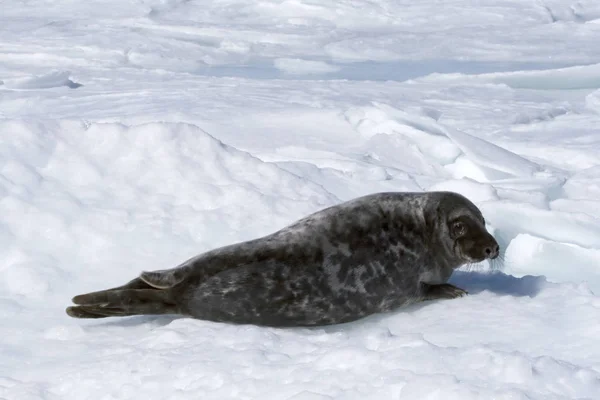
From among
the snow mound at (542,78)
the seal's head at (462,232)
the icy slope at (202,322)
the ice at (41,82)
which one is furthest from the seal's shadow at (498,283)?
the snow mound at (542,78)

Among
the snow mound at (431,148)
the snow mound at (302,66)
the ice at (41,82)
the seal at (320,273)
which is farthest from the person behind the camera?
the snow mound at (302,66)

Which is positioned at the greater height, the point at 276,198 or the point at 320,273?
the point at 320,273

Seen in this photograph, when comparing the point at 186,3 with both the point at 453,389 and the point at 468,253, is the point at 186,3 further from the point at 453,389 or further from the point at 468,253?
the point at 453,389

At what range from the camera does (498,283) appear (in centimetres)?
335

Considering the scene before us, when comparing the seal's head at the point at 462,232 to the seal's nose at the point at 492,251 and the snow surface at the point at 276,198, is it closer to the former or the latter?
the seal's nose at the point at 492,251

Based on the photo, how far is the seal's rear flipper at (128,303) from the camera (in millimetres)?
2852

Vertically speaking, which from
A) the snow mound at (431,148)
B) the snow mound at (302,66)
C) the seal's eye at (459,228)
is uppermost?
the seal's eye at (459,228)

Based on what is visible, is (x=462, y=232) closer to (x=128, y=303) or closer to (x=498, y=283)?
(x=498, y=283)

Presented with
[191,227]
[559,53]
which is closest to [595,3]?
[559,53]

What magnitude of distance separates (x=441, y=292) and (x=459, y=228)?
252 mm

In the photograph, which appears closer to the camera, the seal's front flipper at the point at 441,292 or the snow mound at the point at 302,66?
the seal's front flipper at the point at 441,292

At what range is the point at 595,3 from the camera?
16484mm

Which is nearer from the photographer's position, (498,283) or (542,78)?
(498,283)

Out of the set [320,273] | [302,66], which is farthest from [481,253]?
[302,66]
